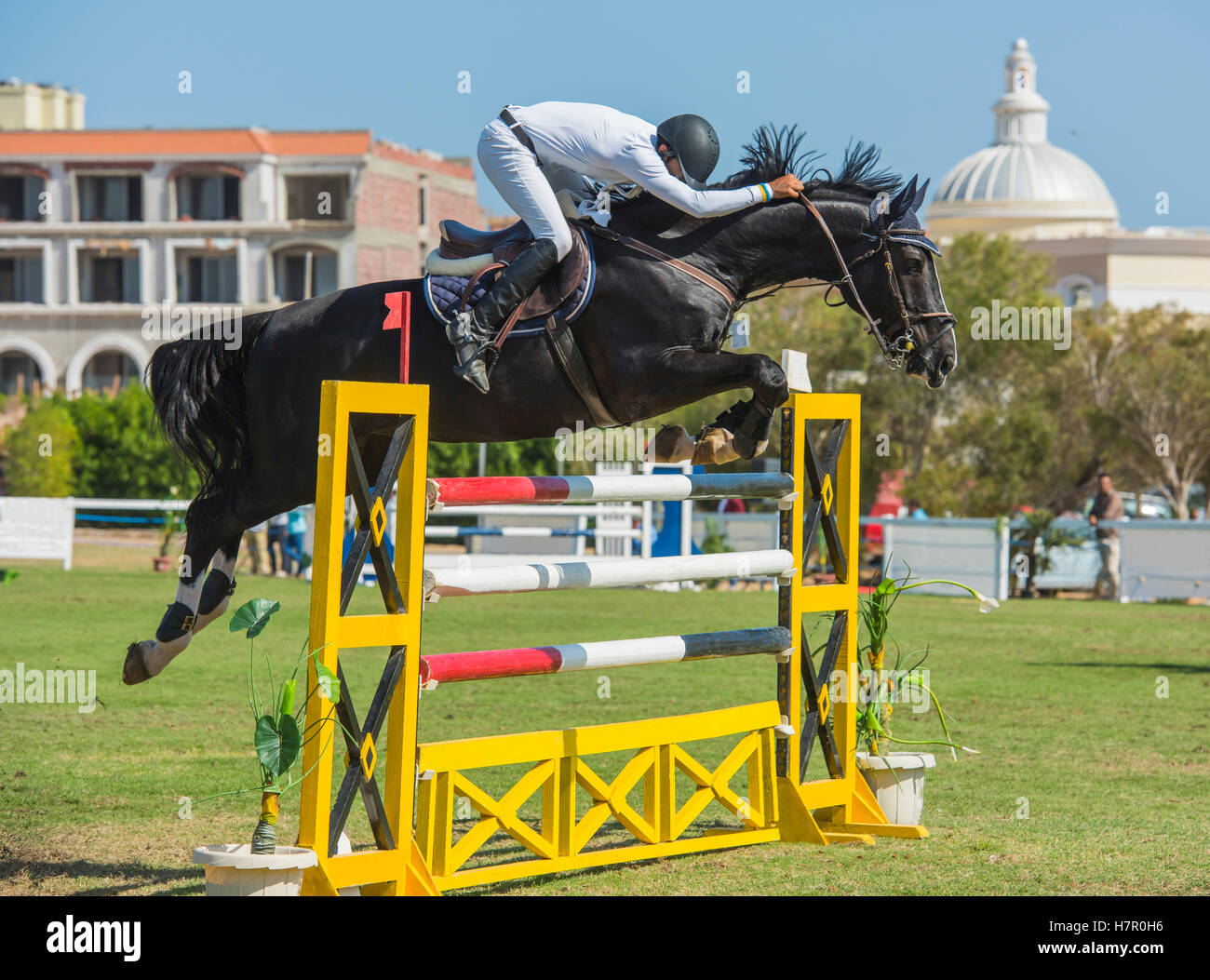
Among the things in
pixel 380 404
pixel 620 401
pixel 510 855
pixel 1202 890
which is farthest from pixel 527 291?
pixel 1202 890

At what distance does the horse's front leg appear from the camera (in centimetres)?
513

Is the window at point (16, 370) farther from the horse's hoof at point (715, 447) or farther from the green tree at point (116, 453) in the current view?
the horse's hoof at point (715, 447)

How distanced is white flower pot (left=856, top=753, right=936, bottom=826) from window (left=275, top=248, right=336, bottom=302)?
51619 millimetres

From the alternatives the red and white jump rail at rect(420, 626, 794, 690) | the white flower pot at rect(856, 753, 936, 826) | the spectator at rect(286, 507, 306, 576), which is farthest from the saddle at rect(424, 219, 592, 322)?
the spectator at rect(286, 507, 306, 576)

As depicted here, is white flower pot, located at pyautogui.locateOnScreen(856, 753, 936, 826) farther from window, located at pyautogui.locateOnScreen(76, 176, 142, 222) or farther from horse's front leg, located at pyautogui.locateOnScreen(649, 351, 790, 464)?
window, located at pyautogui.locateOnScreen(76, 176, 142, 222)

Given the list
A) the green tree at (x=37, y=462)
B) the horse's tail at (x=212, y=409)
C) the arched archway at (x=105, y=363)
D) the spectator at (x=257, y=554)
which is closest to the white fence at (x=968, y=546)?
the spectator at (x=257, y=554)

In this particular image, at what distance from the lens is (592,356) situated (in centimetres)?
533

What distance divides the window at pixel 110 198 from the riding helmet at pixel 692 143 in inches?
2159

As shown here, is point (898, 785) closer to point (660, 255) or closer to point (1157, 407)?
point (660, 255)

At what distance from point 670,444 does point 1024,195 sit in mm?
74382

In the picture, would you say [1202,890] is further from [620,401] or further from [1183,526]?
[1183,526]

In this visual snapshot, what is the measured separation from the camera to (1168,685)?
34.2 ft

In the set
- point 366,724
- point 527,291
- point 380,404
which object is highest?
point 527,291
